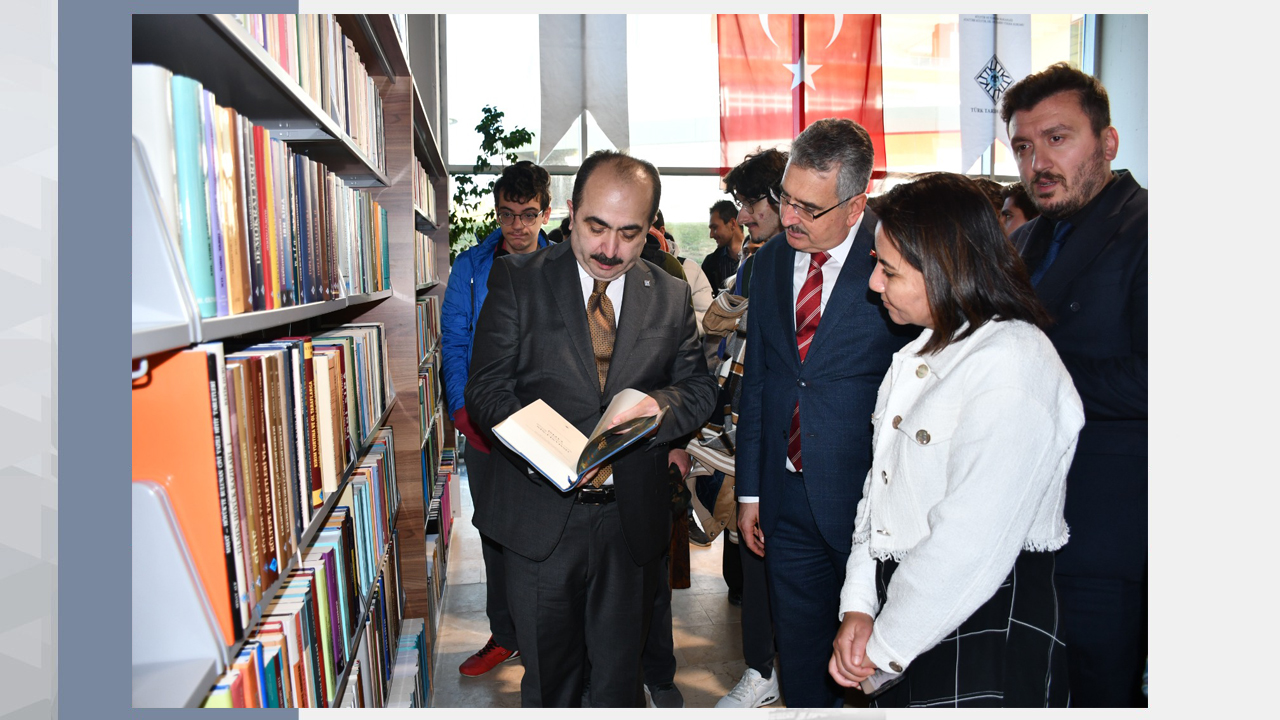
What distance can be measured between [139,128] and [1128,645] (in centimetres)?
199

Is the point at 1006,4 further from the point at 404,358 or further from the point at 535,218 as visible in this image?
the point at 535,218

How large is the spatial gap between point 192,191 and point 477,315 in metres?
2.07

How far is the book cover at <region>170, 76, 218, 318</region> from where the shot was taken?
0.83 meters

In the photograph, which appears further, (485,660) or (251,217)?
(485,660)

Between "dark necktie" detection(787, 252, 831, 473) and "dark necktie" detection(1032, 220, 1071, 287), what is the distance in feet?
1.65

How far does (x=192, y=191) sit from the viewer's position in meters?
0.85

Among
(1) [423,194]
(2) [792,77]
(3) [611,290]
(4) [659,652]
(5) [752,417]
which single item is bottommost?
(4) [659,652]

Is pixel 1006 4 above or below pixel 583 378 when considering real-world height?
above

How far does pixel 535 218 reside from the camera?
123 inches

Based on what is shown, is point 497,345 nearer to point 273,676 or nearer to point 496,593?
point 273,676

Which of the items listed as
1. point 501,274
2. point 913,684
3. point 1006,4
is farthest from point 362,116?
point 913,684

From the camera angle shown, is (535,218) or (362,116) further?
(535,218)

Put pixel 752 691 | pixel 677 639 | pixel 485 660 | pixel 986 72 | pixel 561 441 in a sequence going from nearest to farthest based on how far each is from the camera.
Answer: pixel 561 441 < pixel 752 691 < pixel 485 660 < pixel 677 639 < pixel 986 72

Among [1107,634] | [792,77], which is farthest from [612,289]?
[792,77]
